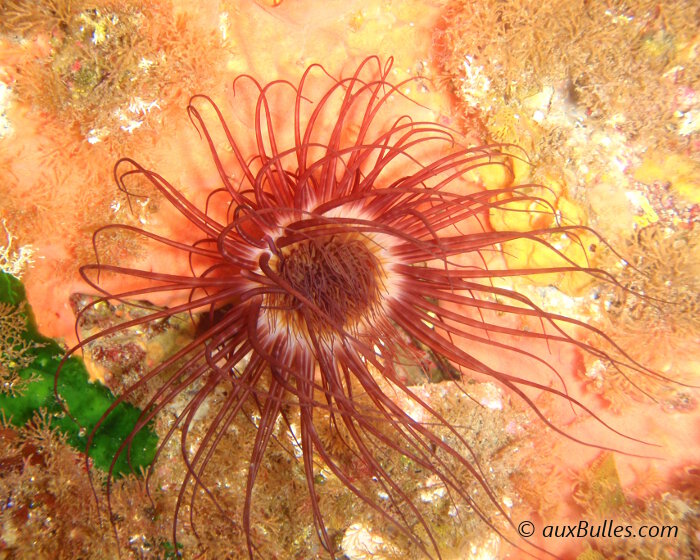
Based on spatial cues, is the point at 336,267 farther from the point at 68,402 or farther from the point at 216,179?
the point at 68,402

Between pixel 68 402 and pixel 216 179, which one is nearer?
pixel 216 179

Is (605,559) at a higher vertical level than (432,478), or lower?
lower

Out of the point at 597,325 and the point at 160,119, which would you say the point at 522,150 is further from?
the point at 160,119

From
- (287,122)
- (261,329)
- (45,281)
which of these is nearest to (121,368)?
(45,281)

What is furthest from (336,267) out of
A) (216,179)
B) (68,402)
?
(68,402)

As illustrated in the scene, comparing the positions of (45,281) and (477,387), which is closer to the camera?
(45,281)

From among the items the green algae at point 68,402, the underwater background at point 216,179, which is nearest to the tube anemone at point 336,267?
the underwater background at point 216,179

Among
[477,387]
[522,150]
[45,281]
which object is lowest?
[477,387]

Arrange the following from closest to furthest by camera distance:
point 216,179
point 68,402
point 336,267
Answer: point 336,267 < point 216,179 < point 68,402
